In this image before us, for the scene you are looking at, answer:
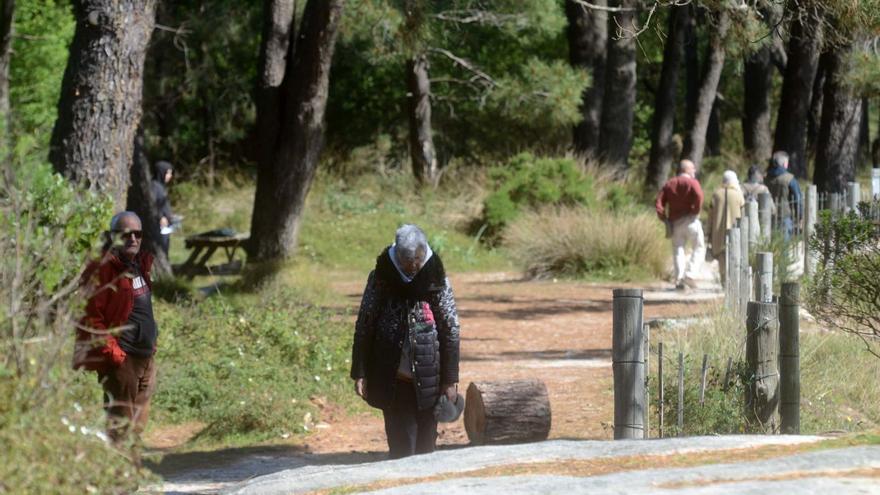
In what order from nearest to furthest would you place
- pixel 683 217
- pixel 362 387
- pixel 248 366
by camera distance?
1. pixel 362 387
2. pixel 248 366
3. pixel 683 217

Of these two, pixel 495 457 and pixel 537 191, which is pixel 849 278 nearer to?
pixel 495 457

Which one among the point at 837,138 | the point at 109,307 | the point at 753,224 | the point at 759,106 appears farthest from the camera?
the point at 759,106

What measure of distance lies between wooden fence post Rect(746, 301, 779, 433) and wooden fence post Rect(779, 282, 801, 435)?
15cm

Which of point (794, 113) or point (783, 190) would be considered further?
point (794, 113)

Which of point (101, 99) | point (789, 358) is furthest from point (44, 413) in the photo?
point (101, 99)

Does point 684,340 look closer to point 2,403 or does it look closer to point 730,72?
point 2,403

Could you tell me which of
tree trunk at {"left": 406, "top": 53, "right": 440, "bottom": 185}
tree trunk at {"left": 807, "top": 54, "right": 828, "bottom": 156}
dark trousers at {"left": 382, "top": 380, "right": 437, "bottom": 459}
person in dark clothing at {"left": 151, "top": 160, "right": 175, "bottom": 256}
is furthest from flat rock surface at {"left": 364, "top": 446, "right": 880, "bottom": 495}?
tree trunk at {"left": 807, "top": 54, "right": 828, "bottom": 156}

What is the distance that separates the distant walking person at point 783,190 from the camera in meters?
19.1

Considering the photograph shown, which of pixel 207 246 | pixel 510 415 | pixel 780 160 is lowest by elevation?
pixel 510 415

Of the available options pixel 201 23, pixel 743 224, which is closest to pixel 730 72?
pixel 201 23

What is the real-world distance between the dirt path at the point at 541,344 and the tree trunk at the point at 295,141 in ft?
3.88

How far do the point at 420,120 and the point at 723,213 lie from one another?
590 inches

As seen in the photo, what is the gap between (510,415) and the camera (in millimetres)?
10086

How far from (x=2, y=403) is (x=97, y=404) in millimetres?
794
